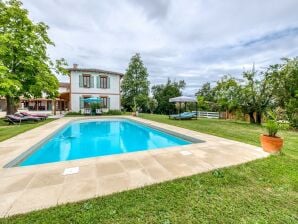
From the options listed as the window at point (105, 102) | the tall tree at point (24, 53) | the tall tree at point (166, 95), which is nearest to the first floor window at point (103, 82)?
the window at point (105, 102)

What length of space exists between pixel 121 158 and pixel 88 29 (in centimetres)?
1197

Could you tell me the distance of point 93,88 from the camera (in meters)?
20.8

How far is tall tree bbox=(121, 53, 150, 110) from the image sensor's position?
25453 millimetres

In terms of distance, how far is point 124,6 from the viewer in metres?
8.88

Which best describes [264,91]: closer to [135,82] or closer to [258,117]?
[258,117]

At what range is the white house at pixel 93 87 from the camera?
19875mm

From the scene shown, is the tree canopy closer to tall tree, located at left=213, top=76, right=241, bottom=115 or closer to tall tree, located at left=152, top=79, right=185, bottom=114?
tall tree, located at left=213, top=76, right=241, bottom=115

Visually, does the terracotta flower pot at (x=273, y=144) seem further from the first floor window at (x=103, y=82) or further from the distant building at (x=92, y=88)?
the first floor window at (x=103, y=82)

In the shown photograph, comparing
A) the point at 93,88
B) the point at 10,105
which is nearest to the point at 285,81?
the point at 93,88

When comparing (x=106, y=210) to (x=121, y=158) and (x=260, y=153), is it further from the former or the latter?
(x=260, y=153)

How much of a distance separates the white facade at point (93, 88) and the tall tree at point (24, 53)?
5.29 m

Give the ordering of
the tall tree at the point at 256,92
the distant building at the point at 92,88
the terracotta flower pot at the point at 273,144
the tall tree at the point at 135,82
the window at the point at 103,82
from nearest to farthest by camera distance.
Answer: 1. the terracotta flower pot at the point at 273,144
2. the tall tree at the point at 256,92
3. the distant building at the point at 92,88
4. the window at the point at 103,82
5. the tall tree at the point at 135,82

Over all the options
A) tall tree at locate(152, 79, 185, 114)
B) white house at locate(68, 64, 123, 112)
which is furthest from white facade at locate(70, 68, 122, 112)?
tall tree at locate(152, 79, 185, 114)

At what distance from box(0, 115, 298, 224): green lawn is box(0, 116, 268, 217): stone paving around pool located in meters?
0.27
